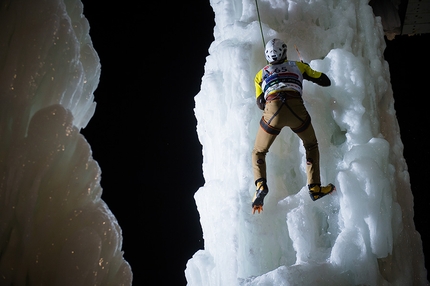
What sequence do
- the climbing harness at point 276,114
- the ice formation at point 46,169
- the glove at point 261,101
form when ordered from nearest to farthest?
the ice formation at point 46,169 → the climbing harness at point 276,114 → the glove at point 261,101

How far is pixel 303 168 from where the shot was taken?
386 cm

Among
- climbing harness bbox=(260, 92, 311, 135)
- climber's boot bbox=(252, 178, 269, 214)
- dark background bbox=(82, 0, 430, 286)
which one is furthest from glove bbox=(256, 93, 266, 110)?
dark background bbox=(82, 0, 430, 286)

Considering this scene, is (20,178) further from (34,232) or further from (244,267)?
(244,267)

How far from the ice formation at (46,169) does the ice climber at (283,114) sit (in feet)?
4.45

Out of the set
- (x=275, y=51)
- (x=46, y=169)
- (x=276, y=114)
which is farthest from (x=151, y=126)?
(x=46, y=169)

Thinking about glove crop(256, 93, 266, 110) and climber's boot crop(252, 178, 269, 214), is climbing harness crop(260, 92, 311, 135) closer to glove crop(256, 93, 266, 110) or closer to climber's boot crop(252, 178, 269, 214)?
glove crop(256, 93, 266, 110)

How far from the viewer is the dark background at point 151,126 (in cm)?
873

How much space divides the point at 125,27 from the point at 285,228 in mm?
6268

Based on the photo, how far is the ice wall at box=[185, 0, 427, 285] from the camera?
10.9 ft

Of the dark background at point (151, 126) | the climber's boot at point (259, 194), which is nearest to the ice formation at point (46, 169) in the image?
the climber's boot at point (259, 194)

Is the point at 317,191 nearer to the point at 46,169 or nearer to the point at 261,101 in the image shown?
the point at 261,101

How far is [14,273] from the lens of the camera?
85.6 inches

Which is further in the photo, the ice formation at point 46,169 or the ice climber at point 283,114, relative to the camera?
the ice climber at point 283,114

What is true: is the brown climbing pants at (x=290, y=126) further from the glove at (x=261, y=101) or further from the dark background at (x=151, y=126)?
the dark background at (x=151, y=126)
